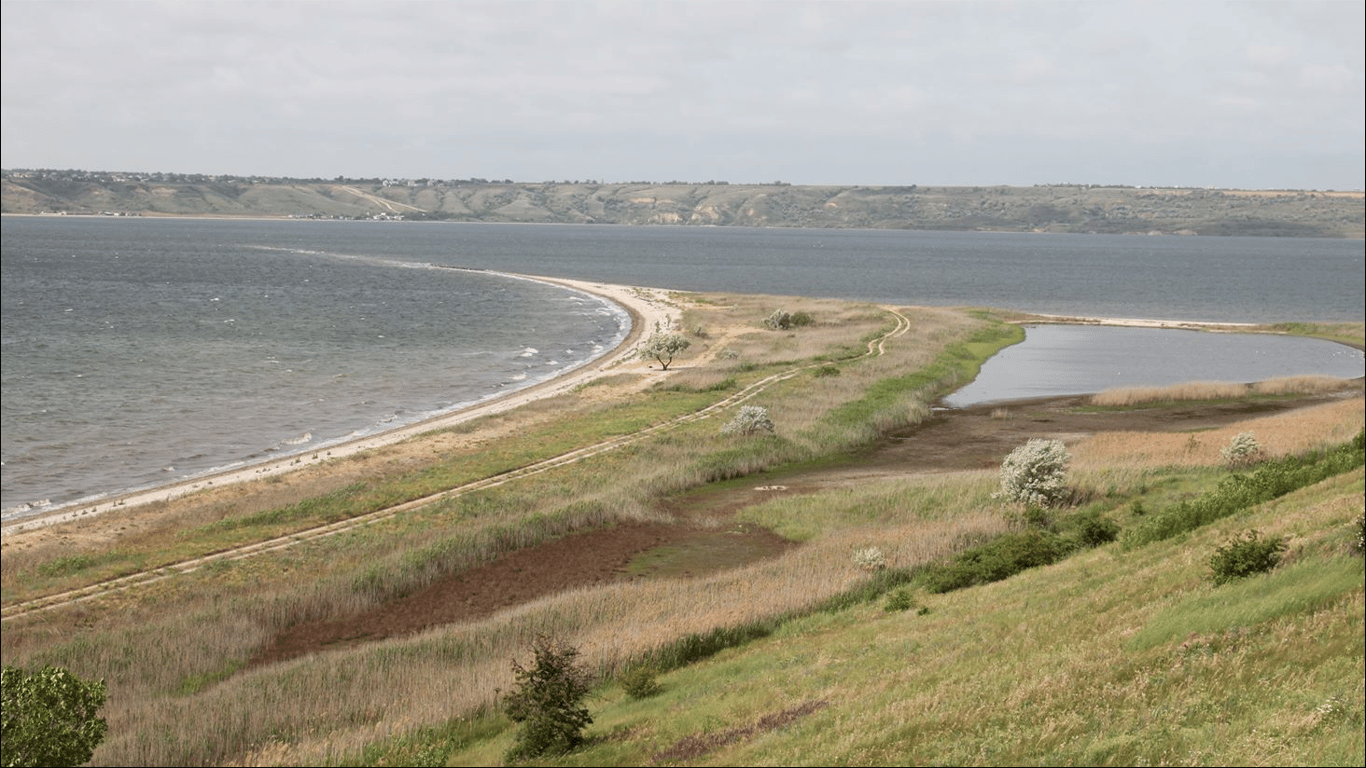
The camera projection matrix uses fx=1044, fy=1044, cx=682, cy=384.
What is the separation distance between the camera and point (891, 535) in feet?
97.1

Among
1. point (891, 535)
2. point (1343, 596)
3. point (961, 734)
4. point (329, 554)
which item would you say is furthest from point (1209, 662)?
point (329, 554)

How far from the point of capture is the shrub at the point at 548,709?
16.2 m

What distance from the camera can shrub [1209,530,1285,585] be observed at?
57.0 feet

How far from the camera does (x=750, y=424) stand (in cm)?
4609

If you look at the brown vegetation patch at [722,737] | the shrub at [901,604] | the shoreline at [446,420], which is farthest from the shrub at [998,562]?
the shoreline at [446,420]

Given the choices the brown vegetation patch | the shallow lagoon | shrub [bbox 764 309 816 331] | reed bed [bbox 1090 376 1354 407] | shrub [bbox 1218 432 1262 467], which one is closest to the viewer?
the brown vegetation patch

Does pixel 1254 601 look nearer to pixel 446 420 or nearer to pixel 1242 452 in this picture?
pixel 1242 452

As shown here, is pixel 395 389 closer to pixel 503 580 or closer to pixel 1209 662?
pixel 503 580

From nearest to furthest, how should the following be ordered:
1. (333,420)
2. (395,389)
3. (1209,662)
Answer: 1. (1209,662)
2. (333,420)
3. (395,389)

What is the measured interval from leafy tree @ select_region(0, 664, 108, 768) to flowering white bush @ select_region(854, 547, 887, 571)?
664 inches

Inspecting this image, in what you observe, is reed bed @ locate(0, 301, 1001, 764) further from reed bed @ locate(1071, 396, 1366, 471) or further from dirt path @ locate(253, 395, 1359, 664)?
reed bed @ locate(1071, 396, 1366, 471)

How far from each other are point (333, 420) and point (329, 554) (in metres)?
29.6

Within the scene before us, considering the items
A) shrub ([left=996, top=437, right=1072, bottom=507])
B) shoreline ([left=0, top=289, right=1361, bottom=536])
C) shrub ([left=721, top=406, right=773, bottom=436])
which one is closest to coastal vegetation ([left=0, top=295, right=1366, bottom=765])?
shrub ([left=721, top=406, right=773, bottom=436])

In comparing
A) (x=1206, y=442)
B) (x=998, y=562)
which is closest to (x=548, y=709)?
(x=998, y=562)
